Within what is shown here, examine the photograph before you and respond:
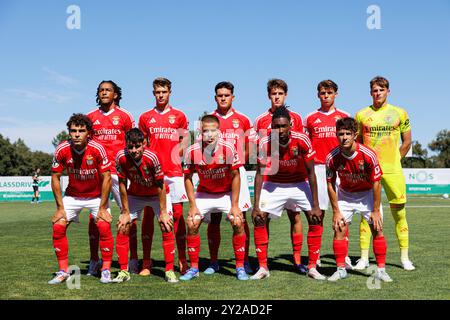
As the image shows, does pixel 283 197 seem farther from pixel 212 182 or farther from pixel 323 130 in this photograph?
pixel 323 130

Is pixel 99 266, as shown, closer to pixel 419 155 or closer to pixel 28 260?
pixel 28 260

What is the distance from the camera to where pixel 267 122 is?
280 inches

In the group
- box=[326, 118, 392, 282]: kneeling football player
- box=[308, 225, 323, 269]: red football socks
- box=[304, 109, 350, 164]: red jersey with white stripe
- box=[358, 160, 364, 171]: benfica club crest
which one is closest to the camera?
A: box=[326, 118, 392, 282]: kneeling football player

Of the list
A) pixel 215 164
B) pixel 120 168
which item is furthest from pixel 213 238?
pixel 120 168

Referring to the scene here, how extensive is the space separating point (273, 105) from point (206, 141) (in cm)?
142

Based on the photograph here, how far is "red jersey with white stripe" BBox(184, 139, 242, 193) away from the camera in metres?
6.33

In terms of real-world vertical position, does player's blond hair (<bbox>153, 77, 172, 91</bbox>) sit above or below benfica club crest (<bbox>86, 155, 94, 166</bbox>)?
above

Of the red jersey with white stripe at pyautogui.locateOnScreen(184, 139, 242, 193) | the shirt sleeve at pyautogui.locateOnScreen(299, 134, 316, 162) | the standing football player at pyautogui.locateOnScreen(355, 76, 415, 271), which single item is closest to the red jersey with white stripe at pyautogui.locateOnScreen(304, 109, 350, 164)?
the standing football player at pyautogui.locateOnScreen(355, 76, 415, 271)

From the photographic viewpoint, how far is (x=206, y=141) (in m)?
6.34

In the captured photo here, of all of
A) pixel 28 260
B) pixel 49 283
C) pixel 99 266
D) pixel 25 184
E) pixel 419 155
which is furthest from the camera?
pixel 419 155

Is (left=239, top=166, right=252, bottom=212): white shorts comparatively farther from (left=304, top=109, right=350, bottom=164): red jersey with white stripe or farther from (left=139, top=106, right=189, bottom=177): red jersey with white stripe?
(left=304, top=109, right=350, bottom=164): red jersey with white stripe

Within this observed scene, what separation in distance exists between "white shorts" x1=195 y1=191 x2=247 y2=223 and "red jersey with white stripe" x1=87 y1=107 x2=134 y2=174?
154 centimetres

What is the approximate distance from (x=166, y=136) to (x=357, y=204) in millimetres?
2884
